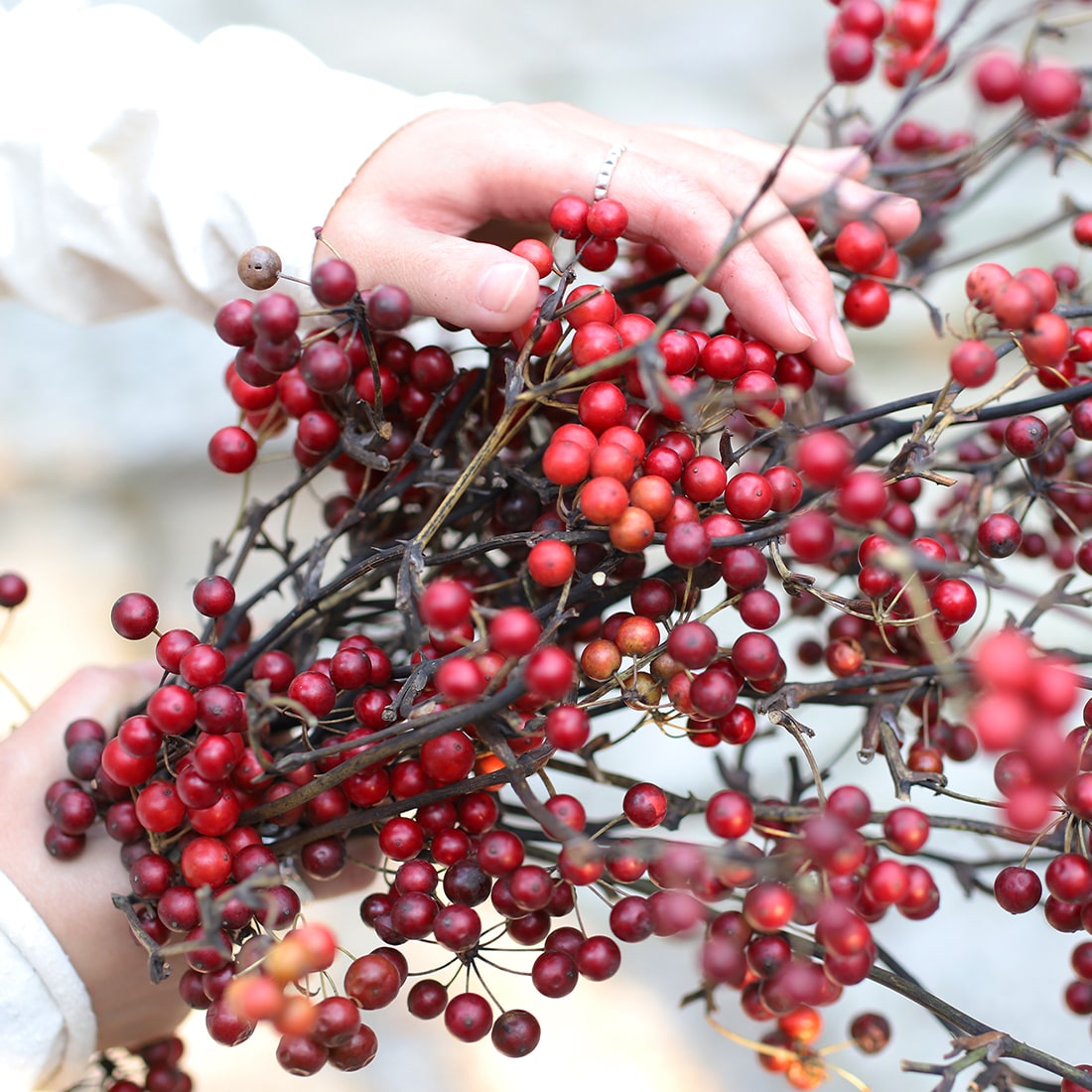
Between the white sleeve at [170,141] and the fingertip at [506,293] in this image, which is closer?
the fingertip at [506,293]

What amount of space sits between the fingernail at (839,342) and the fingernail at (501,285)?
0.13m

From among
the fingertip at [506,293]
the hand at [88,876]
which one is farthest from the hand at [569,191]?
the hand at [88,876]

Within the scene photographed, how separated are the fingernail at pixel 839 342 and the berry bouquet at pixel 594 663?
0.01m

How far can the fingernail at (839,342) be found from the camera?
16.1 inches

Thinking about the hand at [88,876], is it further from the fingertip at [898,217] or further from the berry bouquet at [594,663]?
the fingertip at [898,217]

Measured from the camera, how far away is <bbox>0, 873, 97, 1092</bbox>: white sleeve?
1.41 feet

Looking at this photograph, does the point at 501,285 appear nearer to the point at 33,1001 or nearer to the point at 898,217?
the point at 898,217

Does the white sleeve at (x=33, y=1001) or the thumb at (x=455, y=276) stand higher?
the thumb at (x=455, y=276)

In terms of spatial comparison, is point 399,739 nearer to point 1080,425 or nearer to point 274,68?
point 1080,425

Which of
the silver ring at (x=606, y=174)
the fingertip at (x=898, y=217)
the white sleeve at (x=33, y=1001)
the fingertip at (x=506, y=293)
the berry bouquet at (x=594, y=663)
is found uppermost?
the fingertip at (x=898, y=217)

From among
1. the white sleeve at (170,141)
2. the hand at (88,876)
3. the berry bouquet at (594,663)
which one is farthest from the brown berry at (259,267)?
the hand at (88,876)

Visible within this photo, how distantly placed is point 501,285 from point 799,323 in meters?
0.12

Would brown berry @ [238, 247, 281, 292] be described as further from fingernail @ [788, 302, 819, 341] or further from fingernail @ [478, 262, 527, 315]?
fingernail @ [788, 302, 819, 341]

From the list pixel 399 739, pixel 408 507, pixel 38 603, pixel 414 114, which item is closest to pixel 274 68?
pixel 414 114
